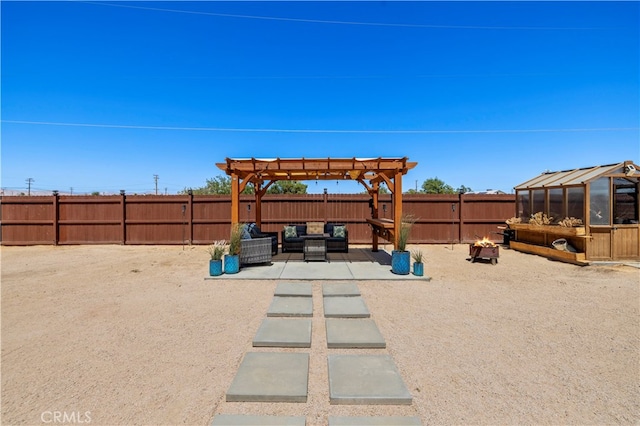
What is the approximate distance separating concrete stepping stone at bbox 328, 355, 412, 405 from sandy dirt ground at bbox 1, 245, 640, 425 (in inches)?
2.7

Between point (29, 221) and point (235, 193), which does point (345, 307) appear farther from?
point (29, 221)

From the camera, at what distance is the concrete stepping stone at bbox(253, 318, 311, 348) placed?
3.19 meters

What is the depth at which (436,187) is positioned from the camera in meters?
45.2

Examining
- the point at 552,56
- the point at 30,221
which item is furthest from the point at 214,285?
the point at 552,56

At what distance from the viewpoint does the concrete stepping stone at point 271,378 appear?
2.24 m

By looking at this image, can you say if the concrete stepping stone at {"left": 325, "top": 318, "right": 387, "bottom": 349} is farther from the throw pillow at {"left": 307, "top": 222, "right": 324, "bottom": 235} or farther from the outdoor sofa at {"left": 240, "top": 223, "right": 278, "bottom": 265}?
the throw pillow at {"left": 307, "top": 222, "right": 324, "bottom": 235}

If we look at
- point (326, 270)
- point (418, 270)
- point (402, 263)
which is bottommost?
point (326, 270)

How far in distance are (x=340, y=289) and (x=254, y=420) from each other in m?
3.47

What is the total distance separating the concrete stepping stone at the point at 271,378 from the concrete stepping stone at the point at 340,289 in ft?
7.27

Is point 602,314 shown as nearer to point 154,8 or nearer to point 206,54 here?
point 154,8

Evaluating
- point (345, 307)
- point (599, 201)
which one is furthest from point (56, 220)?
point (599, 201)

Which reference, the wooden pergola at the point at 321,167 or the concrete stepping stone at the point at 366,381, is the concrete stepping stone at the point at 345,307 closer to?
the concrete stepping stone at the point at 366,381

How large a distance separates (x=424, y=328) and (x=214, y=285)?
4.18 meters

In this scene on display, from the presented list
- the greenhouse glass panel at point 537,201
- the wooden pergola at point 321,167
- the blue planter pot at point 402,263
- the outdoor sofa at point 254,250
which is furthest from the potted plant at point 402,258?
the greenhouse glass panel at point 537,201
